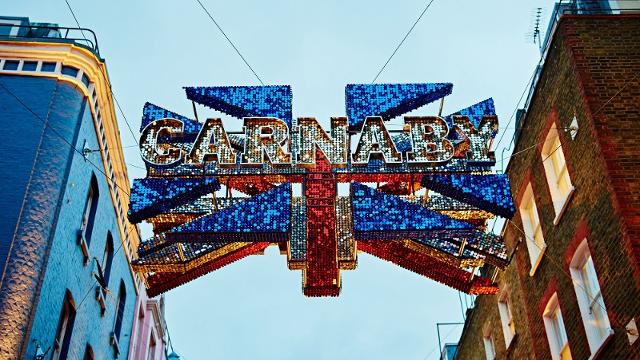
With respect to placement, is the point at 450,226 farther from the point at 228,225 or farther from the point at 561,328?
the point at 561,328

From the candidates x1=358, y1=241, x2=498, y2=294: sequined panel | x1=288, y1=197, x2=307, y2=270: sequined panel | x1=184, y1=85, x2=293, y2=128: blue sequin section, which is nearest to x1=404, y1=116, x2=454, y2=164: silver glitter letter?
x1=358, y1=241, x2=498, y2=294: sequined panel

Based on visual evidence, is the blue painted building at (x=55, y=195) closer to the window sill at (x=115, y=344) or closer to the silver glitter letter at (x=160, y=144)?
the window sill at (x=115, y=344)

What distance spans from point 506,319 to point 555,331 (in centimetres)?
369

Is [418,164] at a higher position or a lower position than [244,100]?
lower

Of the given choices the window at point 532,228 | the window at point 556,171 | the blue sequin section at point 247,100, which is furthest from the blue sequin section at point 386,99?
the window at point 532,228

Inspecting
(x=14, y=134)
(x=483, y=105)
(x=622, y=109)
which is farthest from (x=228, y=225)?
(x=622, y=109)

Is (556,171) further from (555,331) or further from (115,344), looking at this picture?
(115,344)

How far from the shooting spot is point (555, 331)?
719 inches

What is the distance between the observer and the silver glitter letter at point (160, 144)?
1436 cm

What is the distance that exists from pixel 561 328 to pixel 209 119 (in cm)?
941

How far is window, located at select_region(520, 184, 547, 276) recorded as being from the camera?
18938mm

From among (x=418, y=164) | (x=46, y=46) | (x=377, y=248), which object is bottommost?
(x=377, y=248)

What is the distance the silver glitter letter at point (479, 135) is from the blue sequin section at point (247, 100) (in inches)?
130

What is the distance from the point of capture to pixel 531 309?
1942cm
